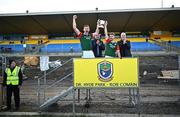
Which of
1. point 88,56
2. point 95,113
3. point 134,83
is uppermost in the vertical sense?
point 88,56

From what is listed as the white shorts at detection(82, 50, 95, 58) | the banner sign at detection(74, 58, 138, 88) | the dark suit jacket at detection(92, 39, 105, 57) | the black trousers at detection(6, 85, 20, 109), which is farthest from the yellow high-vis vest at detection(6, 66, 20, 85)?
the dark suit jacket at detection(92, 39, 105, 57)

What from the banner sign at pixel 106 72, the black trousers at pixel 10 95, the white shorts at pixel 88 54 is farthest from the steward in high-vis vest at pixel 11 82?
the white shorts at pixel 88 54

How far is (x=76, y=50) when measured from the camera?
115ft

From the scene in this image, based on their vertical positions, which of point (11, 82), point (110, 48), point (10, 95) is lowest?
point (10, 95)

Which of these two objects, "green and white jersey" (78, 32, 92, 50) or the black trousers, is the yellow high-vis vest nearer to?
the black trousers

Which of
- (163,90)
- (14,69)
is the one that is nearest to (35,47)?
(163,90)

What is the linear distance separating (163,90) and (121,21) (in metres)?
8.97

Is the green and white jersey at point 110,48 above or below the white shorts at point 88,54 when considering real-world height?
above

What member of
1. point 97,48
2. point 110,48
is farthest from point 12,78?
point 110,48

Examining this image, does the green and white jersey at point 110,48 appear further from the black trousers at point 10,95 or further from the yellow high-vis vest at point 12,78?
the black trousers at point 10,95

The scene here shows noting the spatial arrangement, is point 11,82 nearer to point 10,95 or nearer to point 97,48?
point 10,95

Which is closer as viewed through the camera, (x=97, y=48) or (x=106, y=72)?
(x=106, y=72)

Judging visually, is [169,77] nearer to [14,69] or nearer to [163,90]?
[163,90]

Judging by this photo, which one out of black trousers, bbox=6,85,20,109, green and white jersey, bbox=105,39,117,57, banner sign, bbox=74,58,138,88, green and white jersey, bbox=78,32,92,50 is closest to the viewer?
banner sign, bbox=74,58,138,88
